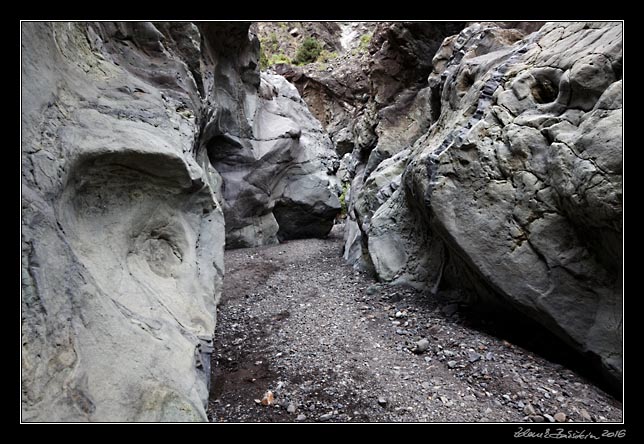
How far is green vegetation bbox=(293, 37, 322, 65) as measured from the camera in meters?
33.2

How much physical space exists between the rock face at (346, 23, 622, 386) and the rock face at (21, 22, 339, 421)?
3.81 metres

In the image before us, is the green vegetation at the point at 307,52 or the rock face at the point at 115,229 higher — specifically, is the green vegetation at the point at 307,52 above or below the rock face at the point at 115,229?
above

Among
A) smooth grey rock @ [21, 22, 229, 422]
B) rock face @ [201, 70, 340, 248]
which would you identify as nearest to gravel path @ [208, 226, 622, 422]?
smooth grey rock @ [21, 22, 229, 422]

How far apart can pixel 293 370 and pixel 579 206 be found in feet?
12.8

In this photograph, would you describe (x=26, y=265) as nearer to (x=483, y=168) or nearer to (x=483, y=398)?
(x=483, y=398)

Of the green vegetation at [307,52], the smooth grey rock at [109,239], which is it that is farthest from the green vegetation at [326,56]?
the smooth grey rock at [109,239]

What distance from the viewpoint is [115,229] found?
13.6 ft

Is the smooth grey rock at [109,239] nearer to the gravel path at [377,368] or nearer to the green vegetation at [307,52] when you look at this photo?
the gravel path at [377,368]

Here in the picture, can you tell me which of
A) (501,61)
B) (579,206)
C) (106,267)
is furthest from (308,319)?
(501,61)

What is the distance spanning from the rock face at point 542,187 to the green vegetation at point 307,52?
95.3 ft

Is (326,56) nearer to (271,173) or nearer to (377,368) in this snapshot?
(271,173)

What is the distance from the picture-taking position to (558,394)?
3.97 m

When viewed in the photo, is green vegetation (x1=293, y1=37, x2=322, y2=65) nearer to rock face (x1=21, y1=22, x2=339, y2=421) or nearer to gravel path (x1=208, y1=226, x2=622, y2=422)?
rock face (x1=21, y1=22, x2=339, y2=421)

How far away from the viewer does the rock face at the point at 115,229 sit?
2828 mm
